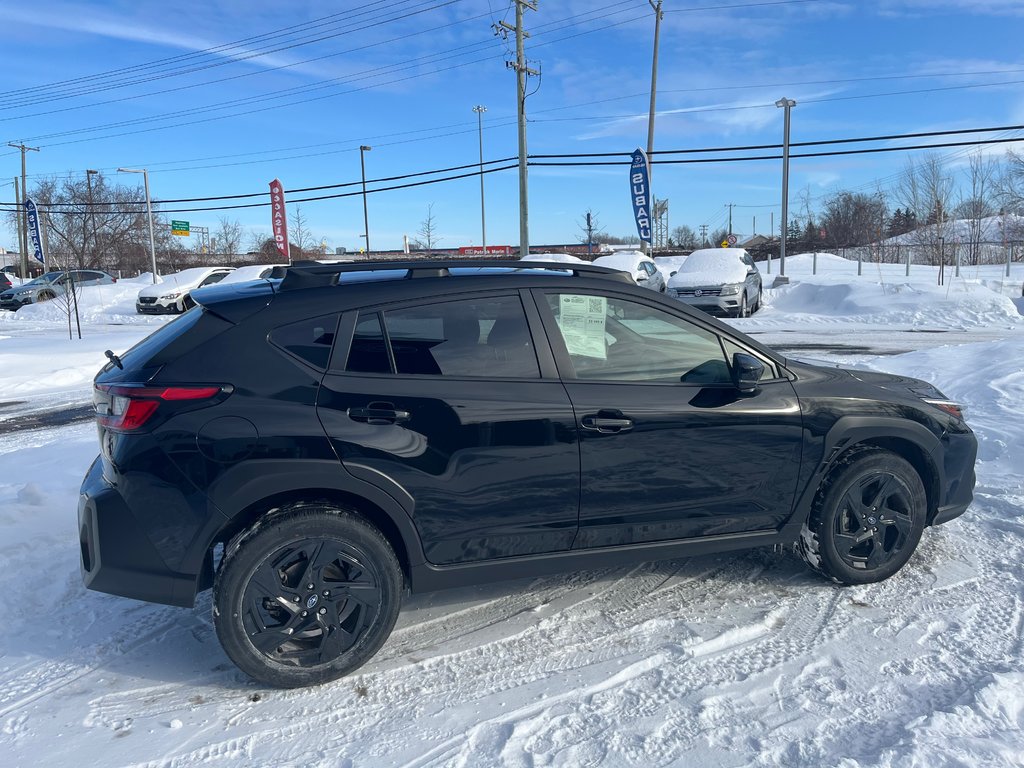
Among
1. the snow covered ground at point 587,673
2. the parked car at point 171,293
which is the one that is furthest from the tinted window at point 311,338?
the parked car at point 171,293

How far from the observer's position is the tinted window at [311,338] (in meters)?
3.12

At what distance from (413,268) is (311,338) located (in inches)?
26.8

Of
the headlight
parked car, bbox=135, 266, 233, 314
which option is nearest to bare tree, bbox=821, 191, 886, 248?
parked car, bbox=135, 266, 233, 314

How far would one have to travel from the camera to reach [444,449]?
314 cm

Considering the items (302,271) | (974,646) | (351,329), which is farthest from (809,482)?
(302,271)

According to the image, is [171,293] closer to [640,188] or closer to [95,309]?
[95,309]

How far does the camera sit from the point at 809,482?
3.71 meters

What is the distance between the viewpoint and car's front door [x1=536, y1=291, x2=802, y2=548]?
338cm

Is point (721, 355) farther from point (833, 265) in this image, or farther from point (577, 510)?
point (833, 265)

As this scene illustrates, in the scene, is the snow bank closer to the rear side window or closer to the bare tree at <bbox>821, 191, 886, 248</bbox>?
the rear side window

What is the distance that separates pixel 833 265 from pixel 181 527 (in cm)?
4124

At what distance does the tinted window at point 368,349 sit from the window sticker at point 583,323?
0.85 m

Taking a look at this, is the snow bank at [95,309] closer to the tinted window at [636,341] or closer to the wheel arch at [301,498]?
the wheel arch at [301,498]

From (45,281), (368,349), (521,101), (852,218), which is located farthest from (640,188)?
(852,218)
